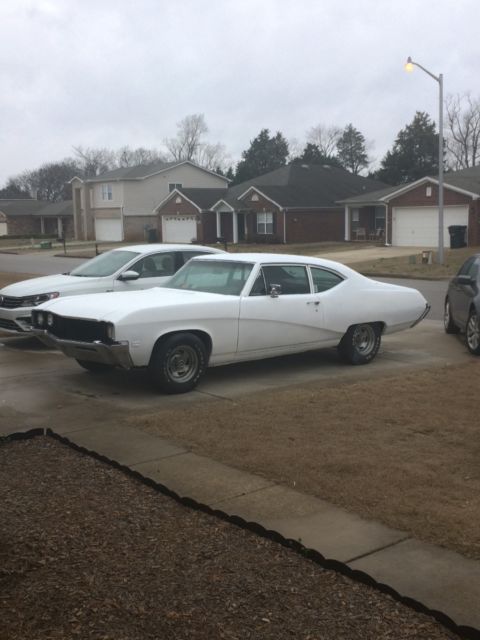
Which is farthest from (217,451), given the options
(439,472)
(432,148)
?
(432,148)

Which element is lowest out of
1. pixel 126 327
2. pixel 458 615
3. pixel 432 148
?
pixel 458 615

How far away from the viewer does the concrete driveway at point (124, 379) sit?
7.55 meters

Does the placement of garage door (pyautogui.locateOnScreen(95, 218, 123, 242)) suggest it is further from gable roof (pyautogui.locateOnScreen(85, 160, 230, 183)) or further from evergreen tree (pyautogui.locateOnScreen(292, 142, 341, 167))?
evergreen tree (pyautogui.locateOnScreen(292, 142, 341, 167))

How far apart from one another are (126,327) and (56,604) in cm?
443

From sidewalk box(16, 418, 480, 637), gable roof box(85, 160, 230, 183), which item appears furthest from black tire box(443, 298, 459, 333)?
gable roof box(85, 160, 230, 183)

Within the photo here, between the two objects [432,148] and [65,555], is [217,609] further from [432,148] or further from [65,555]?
[432,148]

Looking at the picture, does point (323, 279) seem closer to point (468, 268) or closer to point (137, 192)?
point (468, 268)

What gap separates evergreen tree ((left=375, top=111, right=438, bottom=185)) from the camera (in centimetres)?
6141

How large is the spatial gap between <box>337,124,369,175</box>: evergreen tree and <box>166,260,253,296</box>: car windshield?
9197 cm

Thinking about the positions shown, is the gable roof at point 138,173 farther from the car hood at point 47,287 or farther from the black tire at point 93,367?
the black tire at point 93,367

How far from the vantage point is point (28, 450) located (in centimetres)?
611

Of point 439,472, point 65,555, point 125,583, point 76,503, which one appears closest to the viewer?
point 125,583

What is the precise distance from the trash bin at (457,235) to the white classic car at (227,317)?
1162 inches

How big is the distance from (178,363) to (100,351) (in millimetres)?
891
